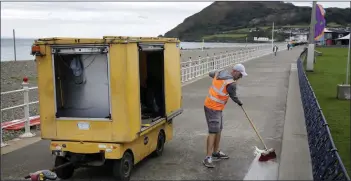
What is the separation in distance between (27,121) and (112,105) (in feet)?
11.3

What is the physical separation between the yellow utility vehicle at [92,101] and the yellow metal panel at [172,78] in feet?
2.40

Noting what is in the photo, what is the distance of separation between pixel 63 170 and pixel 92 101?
1.03 m

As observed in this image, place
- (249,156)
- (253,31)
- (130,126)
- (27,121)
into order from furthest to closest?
(253,31), (27,121), (249,156), (130,126)

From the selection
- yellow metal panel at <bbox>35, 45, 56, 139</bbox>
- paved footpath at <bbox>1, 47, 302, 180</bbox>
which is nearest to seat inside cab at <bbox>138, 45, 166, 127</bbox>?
paved footpath at <bbox>1, 47, 302, 180</bbox>

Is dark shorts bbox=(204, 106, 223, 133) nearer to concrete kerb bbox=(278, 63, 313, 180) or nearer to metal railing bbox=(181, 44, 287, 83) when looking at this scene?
concrete kerb bbox=(278, 63, 313, 180)

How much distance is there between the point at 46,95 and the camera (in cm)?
565

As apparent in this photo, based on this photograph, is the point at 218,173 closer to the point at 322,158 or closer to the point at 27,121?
the point at 322,158

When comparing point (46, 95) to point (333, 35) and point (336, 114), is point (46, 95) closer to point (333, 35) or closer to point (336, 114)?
point (336, 114)

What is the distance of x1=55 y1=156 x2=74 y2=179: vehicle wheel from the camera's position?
18.7 feet

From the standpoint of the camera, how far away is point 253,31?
4879 inches

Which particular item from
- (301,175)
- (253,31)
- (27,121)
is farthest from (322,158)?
(253,31)

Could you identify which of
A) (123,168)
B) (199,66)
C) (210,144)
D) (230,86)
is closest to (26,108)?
(123,168)

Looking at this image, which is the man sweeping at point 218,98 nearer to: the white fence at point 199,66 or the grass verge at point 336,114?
the grass verge at point 336,114

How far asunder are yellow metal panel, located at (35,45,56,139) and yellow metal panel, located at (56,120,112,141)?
0.12 meters
